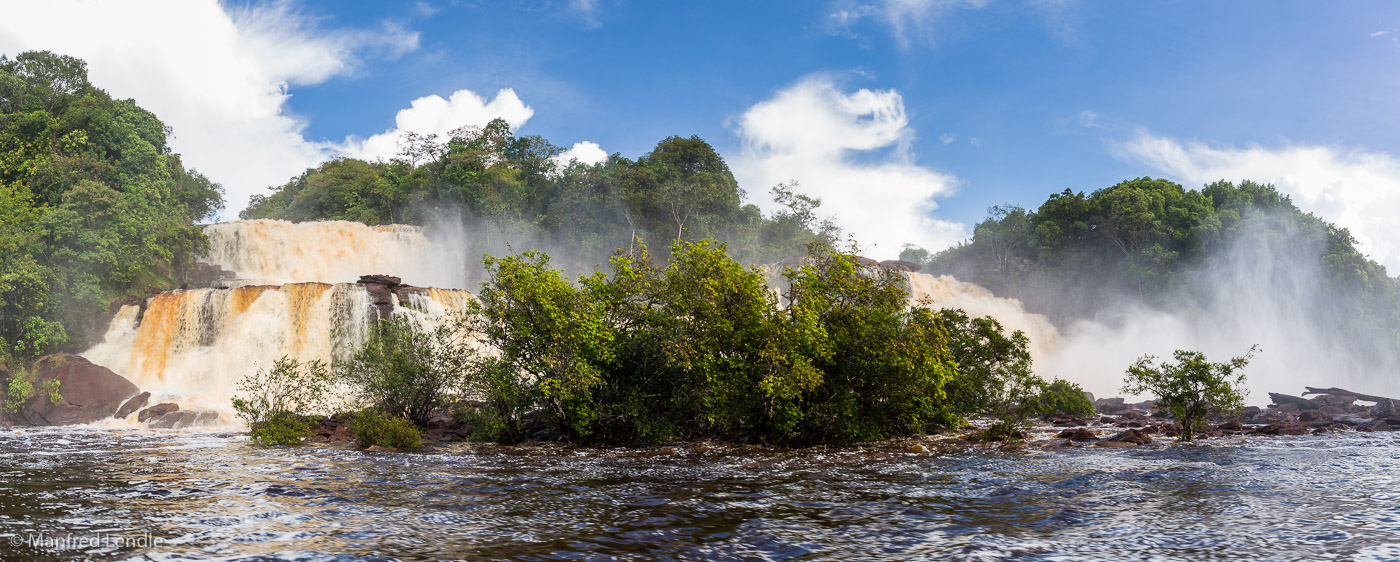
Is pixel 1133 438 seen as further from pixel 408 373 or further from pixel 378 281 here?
pixel 378 281

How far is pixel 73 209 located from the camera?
1505 inches

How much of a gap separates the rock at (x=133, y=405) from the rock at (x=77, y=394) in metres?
0.34

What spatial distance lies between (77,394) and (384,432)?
1971 cm

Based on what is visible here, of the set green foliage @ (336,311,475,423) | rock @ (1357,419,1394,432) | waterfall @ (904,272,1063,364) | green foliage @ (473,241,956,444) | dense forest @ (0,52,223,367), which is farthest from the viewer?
waterfall @ (904,272,1063,364)

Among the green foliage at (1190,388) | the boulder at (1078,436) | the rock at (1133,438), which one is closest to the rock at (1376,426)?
the green foliage at (1190,388)

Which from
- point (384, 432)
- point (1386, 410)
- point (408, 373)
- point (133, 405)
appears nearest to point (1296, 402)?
point (1386, 410)

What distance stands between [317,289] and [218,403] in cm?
623

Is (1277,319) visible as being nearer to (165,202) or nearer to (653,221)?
(653,221)

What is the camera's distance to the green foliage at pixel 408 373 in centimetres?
2158

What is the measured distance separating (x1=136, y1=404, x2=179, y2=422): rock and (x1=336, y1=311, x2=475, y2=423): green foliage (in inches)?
444

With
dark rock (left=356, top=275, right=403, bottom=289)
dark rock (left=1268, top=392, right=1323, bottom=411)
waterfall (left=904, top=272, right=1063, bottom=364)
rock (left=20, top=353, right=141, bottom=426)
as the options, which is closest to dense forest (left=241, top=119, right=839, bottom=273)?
waterfall (left=904, top=272, right=1063, bottom=364)

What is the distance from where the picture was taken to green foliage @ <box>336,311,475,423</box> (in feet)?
70.8

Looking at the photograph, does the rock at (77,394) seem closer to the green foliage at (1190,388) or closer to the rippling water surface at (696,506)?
the rippling water surface at (696,506)

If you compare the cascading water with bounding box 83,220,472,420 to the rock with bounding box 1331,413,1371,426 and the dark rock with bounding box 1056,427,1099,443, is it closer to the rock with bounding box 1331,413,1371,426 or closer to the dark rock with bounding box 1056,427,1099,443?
the dark rock with bounding box 1056,427,1099,443
